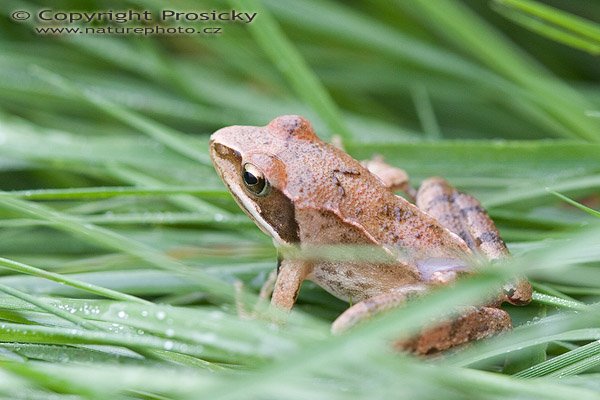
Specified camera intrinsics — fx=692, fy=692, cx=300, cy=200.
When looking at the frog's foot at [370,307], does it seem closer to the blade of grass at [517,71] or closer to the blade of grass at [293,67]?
the blade of grass at [293,67]

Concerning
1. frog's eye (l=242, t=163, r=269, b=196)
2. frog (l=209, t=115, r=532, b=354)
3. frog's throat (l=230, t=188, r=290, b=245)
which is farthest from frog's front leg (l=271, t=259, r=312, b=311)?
frog's eye (l=242, t=163, r=269, b=196)

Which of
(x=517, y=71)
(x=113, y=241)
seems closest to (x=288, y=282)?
(x=113, y=241)

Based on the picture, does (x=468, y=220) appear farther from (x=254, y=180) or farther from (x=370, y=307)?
(x=254, y=180)

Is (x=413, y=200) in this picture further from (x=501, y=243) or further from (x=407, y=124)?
(x=407, y=124)

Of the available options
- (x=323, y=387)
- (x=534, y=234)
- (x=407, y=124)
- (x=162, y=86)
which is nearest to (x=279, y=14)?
(x=162, y=86)

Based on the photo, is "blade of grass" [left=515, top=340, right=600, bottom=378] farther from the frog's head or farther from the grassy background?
the frog's head

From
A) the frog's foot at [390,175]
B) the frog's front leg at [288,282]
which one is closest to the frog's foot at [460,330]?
the frog's front leg at [288,282]
